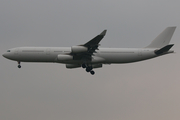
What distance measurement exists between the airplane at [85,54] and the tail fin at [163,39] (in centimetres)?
92

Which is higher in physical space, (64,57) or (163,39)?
(163,39)

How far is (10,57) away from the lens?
7175 centimetres

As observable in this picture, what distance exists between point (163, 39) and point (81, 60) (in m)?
15.8

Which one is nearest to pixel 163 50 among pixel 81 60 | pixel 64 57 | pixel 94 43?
pixel 94 43

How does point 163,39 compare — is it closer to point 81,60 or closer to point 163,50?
point 163,50

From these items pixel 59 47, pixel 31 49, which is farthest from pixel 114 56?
pixel 31 49

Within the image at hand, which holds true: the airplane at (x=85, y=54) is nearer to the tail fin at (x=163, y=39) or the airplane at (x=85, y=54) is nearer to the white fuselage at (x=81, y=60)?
the white fuselage at (x=81, y=60)

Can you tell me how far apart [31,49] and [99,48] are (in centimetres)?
1168

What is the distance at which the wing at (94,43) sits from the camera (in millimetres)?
64938

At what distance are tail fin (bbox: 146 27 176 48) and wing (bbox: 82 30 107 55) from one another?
38.0ft

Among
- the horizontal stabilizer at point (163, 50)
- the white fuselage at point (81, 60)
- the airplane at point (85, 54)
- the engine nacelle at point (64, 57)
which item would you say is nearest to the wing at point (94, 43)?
the airplane at point (85, 54)

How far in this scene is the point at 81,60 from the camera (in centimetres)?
7019

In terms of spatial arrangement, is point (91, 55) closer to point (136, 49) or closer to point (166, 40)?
point (136, 49)

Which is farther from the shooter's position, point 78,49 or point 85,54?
point 85,54
